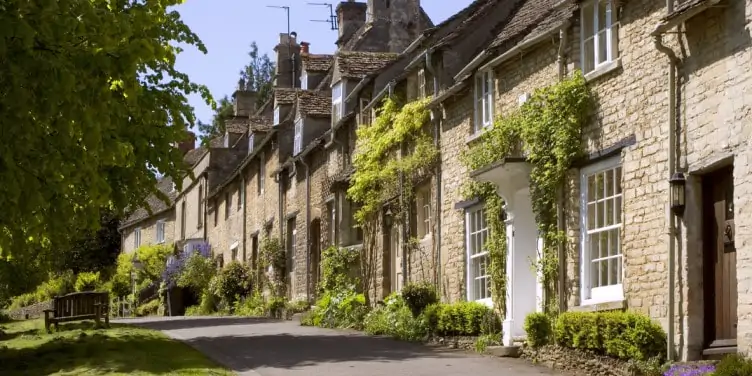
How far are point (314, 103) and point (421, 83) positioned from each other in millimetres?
13525

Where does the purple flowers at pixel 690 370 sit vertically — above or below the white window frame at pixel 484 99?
below

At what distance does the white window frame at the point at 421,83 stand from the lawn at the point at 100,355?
7704 mm

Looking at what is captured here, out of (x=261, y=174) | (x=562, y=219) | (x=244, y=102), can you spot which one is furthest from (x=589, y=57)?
(x=244, y=102)

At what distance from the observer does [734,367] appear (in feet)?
35.8

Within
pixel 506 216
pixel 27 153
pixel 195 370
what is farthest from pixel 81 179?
pixel 506 216

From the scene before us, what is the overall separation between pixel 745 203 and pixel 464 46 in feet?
37.8

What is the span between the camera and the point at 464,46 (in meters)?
22.9

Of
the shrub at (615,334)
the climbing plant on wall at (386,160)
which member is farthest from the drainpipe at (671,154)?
the climbing plant on wall at (386,160)

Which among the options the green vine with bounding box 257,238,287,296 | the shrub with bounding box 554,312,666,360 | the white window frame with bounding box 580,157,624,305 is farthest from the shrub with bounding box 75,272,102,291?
the shrub with bounding box 554,312,666,360

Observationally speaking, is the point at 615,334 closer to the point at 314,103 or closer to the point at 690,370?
the point at 690,370

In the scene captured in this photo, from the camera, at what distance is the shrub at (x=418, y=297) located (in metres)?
21.7

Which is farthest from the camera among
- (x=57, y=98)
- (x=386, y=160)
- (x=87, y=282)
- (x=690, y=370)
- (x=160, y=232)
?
(x=160, y=232)

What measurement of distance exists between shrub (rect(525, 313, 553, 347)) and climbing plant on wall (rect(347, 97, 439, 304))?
6774mm

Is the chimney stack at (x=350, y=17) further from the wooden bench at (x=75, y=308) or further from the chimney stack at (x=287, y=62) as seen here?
the wooden bench at (x=75, y=308)
